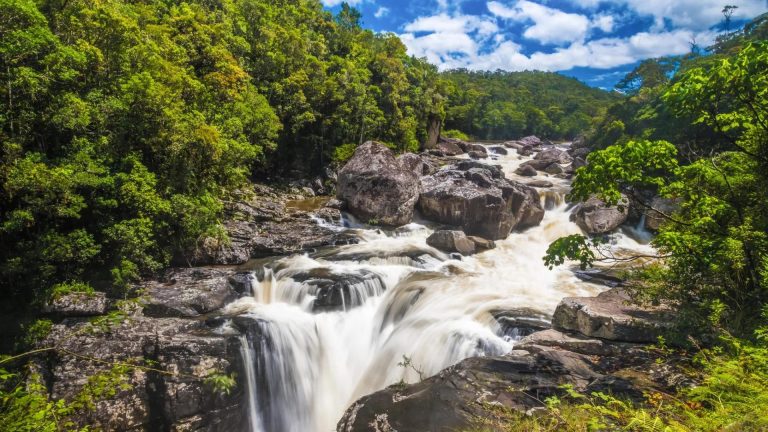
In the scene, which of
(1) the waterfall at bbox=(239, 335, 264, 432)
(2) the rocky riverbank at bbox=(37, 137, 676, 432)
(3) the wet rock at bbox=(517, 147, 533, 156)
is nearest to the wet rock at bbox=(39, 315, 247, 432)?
(2) the rocky riverbank at bbox=(37, 137, 676, 432)

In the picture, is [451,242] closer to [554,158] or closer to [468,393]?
[468,393]

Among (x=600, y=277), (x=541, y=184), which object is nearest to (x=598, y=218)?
(x=600, y=277)

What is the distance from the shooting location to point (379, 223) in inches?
807

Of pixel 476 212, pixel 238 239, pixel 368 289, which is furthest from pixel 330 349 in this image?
pixel 476 212

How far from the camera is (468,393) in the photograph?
663 cm

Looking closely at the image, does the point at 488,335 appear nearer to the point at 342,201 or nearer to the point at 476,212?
the point at 476,212

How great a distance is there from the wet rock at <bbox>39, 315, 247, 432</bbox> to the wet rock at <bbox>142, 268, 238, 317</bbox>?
3.23 feet

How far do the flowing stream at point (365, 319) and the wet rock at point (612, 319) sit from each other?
1468mm

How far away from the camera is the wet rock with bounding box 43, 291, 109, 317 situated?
9.08m

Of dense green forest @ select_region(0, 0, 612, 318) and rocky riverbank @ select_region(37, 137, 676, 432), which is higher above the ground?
dense green forest @ select_region(0, 0, 612, 318)

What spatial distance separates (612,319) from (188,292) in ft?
38.1

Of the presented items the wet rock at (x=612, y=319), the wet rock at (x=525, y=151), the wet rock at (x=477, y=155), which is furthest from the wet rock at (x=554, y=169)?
the wet rock at (x=612, y=319)

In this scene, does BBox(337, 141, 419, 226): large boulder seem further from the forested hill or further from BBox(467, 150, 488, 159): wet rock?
the forested hill

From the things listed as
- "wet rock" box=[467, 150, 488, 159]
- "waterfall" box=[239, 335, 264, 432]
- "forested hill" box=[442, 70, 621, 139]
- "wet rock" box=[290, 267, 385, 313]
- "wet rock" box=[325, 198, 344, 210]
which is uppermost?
"forested hill" box=[442, 70, 621, 139]
